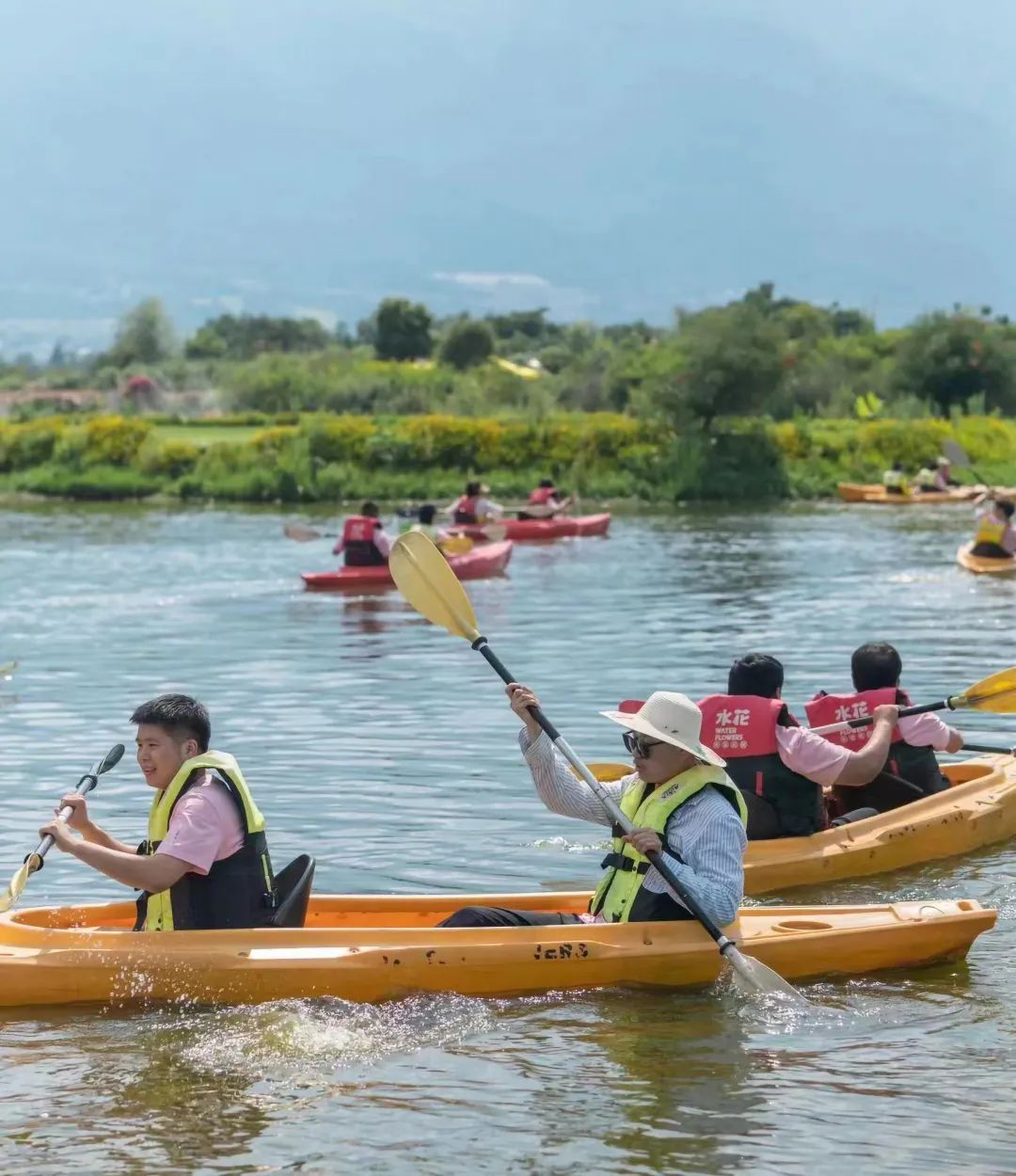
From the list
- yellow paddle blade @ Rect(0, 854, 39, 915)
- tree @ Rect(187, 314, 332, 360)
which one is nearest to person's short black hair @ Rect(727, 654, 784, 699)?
yellow paddle blade @ Rect(0, 854, 39, 915)

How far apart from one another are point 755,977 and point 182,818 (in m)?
2.06

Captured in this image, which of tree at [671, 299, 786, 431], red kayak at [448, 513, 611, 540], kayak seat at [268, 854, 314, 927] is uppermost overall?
tree at [671, 299, 786, 431]

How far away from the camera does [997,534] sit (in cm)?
2491

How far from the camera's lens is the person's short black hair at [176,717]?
694 cm

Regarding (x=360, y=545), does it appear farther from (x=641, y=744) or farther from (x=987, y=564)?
(x=641, y=744)

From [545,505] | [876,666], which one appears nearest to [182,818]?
[876,666]

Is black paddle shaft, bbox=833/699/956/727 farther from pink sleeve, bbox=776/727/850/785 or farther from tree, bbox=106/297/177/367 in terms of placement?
tree, bbox=106/297/177/367

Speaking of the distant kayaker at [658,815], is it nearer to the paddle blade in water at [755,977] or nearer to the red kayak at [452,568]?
the paddle blade in water at [755,977]

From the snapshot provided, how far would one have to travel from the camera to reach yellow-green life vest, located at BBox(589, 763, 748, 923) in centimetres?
718

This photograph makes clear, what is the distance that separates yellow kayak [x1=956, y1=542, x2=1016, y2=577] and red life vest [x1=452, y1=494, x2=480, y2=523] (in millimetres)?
6625

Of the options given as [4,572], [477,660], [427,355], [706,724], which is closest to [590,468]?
[4,572]

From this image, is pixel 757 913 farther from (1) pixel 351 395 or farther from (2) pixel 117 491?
(1) pixel 351 395

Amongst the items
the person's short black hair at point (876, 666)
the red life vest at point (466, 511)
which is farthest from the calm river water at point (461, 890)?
the red life vest at point (466, 511)

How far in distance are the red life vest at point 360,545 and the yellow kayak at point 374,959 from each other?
15.6 meters
